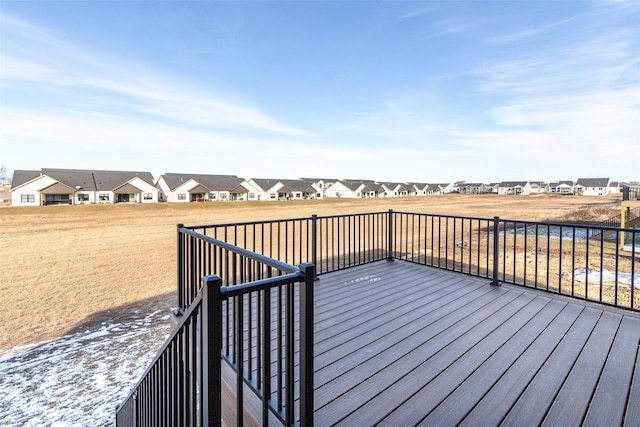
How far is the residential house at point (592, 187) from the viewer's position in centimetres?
7325

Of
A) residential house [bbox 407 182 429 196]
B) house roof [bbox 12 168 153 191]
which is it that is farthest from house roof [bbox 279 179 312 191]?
residential house [bbox 407 182 429 196]

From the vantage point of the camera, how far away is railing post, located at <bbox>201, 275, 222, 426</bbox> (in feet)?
3.62

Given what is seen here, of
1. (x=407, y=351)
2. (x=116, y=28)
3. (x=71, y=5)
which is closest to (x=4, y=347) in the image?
(x=407, y=351)

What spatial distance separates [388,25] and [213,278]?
12.8 meters

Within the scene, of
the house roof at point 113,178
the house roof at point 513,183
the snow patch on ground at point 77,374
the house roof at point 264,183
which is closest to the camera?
the snow patch on ground at point 77,374

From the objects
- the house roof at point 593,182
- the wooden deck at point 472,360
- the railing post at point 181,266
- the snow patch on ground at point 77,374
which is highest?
the house roof at point 593,182

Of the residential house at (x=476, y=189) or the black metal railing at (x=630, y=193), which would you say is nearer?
the black metal railing at (x=630, y=193)

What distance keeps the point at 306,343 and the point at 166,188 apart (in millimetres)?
51628

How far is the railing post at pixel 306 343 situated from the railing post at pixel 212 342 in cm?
38

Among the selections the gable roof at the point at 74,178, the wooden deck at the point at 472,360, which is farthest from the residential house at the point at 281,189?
the wooden deck at the point at 472,360

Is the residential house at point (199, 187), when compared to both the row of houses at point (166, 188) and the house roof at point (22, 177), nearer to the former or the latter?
the row of houses at point (166, 188)

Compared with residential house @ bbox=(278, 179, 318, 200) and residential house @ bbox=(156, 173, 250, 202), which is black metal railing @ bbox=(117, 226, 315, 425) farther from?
residential house @ bbox=(278, 179, 318, 200)

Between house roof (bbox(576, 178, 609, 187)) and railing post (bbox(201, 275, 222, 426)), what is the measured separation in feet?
341

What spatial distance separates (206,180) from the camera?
4972 centimetres
